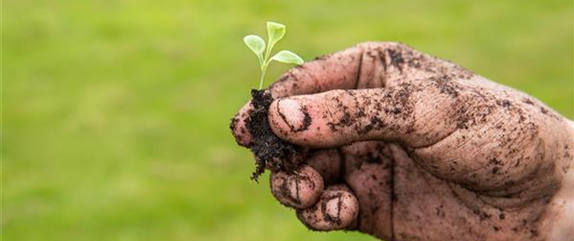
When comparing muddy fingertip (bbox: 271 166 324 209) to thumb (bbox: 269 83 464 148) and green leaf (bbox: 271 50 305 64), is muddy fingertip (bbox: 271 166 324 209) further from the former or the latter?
green leaf (bbox: 271 50 305 64)

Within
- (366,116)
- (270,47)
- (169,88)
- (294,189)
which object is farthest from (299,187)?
(169,88)

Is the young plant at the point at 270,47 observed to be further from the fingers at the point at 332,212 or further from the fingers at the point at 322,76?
the fingers at the point at 332,212

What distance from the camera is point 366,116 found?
6.46 ft

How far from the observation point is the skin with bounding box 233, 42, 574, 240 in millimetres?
1980

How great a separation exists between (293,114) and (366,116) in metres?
0.19

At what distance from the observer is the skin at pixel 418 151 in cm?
198

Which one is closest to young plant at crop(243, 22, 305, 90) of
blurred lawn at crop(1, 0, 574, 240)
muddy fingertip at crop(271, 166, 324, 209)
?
muddy fingertip at crop(271, 166, 324, 209)

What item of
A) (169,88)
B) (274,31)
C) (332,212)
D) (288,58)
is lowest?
(332,212)

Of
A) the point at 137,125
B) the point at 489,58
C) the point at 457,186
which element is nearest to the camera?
the point at 457,186

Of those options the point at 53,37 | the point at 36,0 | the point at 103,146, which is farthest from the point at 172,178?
the point at 36,0

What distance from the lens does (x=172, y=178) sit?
4.31 meters

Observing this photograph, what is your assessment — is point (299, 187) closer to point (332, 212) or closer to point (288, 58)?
point (332, 212)

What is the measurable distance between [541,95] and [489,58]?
2.31 ft

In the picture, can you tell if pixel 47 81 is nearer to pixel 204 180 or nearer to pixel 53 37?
pixel 53 37
